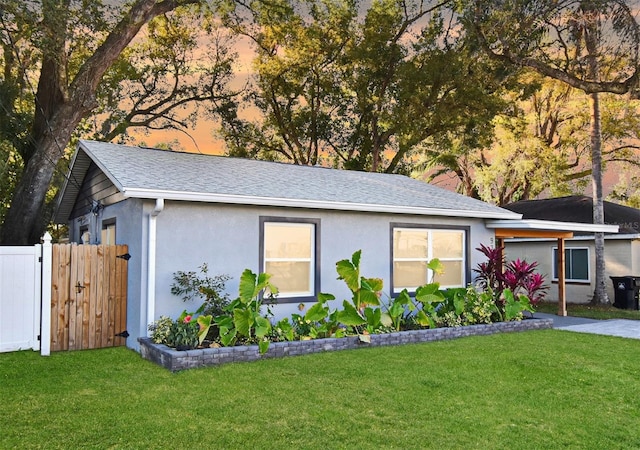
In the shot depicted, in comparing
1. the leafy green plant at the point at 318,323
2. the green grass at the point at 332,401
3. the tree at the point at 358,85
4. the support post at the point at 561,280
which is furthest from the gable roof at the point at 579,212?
the leafy green plant at the point at 318,323

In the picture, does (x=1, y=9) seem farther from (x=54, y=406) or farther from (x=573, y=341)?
(x=573, y=341)

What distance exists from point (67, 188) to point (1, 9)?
389cm

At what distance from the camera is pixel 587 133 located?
23625 mm

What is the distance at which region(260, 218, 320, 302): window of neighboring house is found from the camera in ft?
30.9

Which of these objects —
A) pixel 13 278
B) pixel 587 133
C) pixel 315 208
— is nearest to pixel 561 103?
pixel 587 133

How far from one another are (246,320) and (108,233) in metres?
4.14

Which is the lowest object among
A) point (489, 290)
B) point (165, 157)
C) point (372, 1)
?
point (489, 290)

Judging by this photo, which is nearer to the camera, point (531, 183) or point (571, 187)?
point (531, 183)

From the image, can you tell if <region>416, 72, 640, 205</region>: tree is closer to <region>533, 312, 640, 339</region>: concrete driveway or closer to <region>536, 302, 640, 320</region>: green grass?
<region>536, 302, 640, 320</region>: green grass

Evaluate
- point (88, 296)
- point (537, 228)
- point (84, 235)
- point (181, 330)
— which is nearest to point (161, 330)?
point (181, 330)

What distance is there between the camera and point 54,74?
14.9 m

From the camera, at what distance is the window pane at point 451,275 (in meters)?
11.8

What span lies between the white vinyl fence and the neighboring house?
578 inches

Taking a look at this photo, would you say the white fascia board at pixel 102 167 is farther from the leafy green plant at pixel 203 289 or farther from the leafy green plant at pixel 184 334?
the leafy green plant at pixel 184 334
